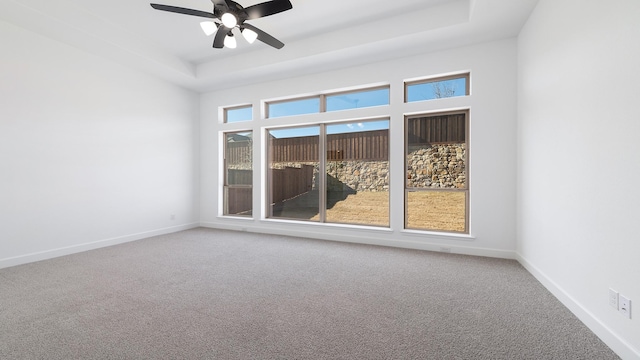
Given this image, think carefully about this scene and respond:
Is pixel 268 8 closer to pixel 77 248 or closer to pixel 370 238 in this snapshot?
pixel 370 238

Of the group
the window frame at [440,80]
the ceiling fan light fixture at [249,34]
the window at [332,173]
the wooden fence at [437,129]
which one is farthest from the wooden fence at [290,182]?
the ceiling fan light fixture at [249,34]

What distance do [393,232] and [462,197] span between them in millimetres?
1201

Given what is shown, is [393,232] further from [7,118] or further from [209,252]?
[7,118]

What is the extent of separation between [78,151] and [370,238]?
4874mm

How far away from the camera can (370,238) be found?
4434mm

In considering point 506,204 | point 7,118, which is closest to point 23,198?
point 7,118

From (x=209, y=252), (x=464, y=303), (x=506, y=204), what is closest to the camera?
(x=464, y=303)

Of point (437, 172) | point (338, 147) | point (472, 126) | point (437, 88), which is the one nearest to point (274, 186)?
point (338, 147)

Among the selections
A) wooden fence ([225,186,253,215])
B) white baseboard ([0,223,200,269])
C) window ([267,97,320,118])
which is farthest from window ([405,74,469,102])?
white baseboard ([0,223,200,269])

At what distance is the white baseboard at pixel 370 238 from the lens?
3751mm

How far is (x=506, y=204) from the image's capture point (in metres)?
3.62

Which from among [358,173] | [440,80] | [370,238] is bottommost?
[370,238]

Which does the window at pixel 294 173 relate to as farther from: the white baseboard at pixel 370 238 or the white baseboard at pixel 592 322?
the white baseboard at pixel 592 322

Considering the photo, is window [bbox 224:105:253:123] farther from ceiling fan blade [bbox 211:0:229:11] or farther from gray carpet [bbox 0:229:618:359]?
gray carpet [bbox 0:229:618:359]
